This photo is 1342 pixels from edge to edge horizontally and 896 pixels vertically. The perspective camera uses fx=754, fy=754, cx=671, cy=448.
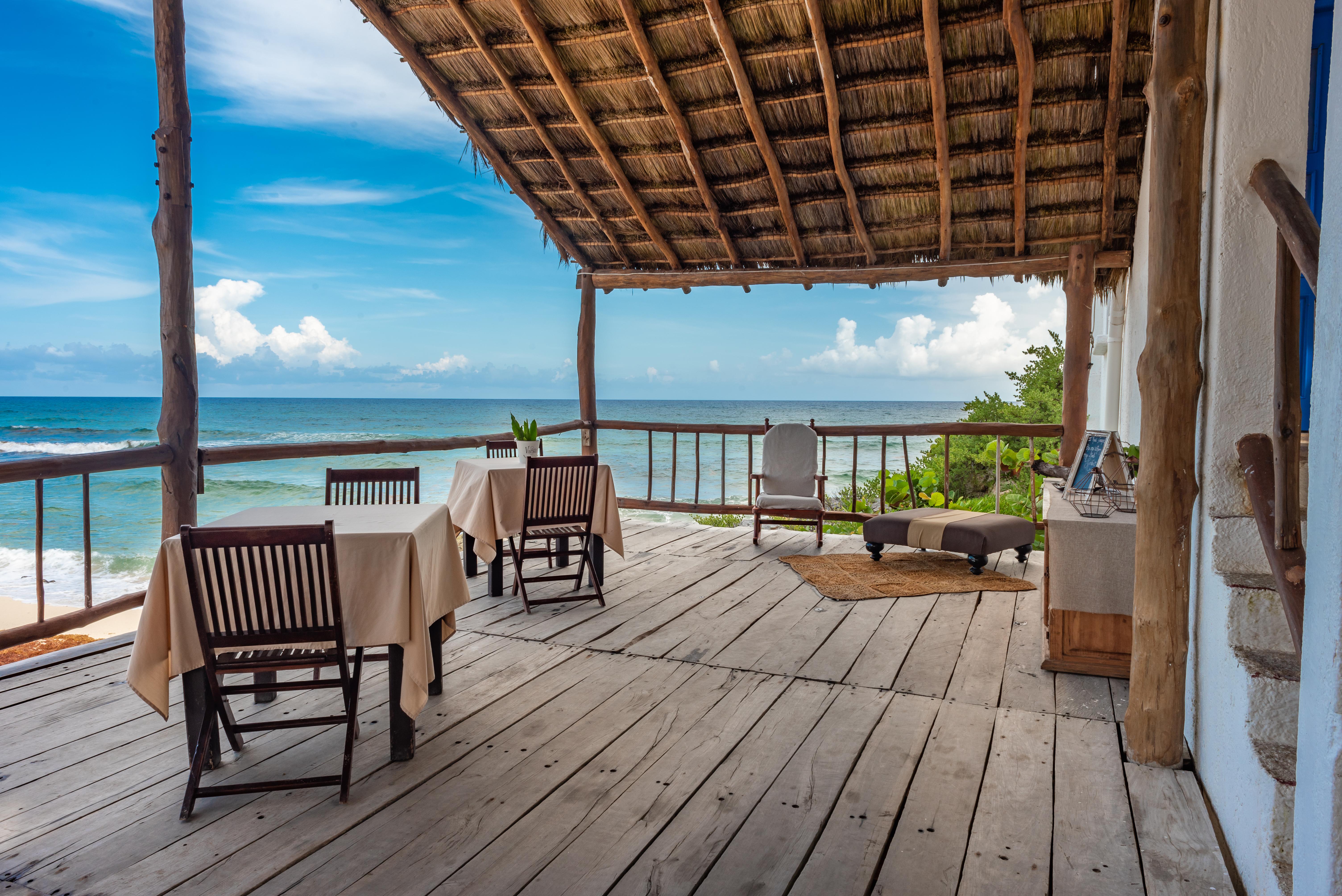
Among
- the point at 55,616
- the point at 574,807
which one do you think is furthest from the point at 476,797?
the point at 55,616

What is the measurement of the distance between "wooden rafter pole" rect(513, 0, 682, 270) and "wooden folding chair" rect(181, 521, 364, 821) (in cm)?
397

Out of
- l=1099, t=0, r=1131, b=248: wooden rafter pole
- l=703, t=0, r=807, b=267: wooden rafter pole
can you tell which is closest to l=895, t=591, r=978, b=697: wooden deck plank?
l=1099, t=0, r=1131, b=248: wooden rafter pole

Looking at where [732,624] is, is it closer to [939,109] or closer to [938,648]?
[938,648]

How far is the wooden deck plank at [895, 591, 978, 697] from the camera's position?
116 inches

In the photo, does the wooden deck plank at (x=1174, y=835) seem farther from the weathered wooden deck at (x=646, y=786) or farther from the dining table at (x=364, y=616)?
the dining table at (x=364, y=616)

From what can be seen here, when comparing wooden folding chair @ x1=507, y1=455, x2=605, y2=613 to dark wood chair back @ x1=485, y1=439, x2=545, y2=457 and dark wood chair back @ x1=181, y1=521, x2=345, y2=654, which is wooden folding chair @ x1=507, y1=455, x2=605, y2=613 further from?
dark wood chair back @ x1=181, y1=521, x2=345, y2=654

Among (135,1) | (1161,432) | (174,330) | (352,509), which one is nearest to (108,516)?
(135,1)

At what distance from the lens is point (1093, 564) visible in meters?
2.94

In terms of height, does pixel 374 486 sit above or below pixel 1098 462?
below

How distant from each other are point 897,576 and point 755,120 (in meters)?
3.17

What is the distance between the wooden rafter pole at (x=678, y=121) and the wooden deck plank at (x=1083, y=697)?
4.19 metres

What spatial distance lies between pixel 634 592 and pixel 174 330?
2739mm

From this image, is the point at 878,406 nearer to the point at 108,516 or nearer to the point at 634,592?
the point at 108,516

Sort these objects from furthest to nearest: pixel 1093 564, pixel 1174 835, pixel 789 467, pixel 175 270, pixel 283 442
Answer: pixel 283 442 → pixel 789 467 → pixel 175 270 → pixel 1093 564 → pixel 1174 835
